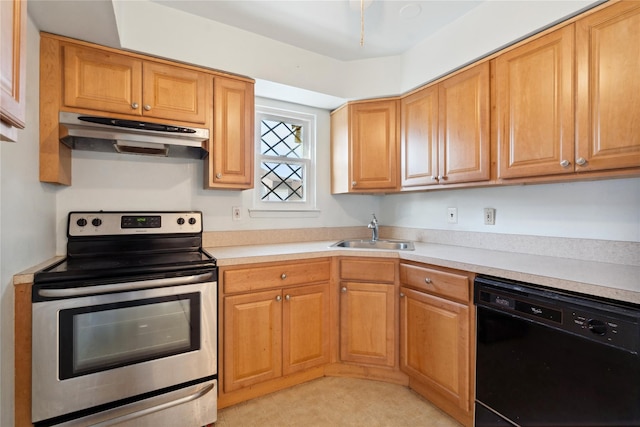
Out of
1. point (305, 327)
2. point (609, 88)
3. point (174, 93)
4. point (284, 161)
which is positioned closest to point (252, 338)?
point (305, 327)

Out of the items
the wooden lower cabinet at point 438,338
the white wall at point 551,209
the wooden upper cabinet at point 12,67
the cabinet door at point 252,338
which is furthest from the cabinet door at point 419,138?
the wooden upper cabinet at point 12,67

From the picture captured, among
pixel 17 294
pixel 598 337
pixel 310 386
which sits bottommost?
pixel 310 386

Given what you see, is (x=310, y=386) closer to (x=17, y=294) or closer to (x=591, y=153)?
(x=17, y=294)

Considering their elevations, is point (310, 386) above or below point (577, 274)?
below

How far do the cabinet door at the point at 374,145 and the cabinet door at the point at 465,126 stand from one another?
0.42m

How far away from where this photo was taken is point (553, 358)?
1.26 m

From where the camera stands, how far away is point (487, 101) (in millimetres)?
1810

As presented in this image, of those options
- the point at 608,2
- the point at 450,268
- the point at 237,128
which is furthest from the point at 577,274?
the point at 237,128

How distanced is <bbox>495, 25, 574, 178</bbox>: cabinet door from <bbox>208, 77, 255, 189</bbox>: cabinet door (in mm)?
1587

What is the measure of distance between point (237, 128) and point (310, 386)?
1827mm

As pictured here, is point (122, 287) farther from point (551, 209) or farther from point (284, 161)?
point (551, 209)

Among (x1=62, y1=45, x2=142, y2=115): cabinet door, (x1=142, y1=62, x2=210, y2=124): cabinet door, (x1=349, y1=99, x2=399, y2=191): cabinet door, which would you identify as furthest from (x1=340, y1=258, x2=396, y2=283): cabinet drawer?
(x1=62, y1=45, x2=142, y2=115): cabinet door

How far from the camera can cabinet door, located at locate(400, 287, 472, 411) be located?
1.62m

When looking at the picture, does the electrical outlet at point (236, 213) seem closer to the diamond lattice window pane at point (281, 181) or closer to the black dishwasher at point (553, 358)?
the diamond lattice window pane at point (281, 181)
